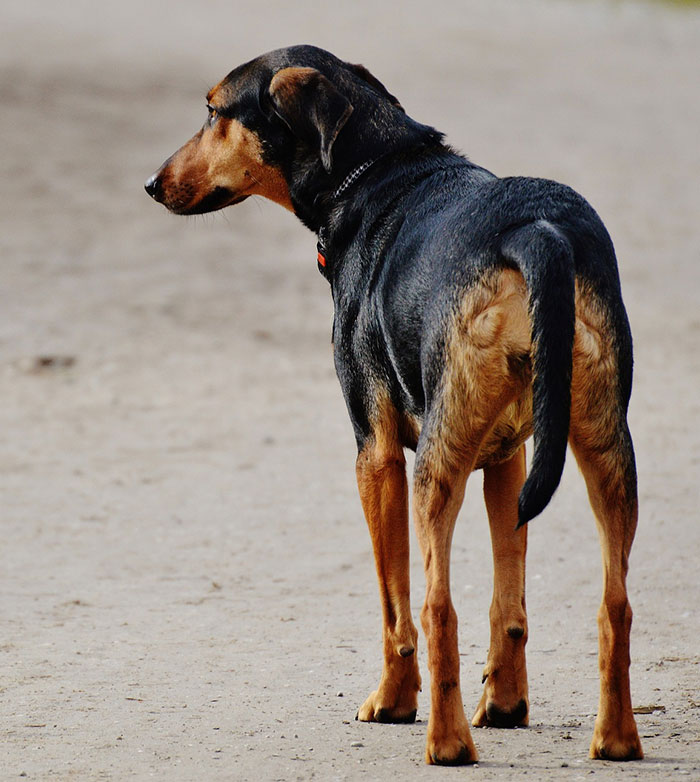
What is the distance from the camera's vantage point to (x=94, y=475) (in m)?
9.09

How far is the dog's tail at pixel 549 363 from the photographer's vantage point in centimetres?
361

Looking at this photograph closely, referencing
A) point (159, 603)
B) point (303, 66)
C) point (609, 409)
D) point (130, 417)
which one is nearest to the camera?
point (609, 409)

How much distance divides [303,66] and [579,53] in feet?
86.6

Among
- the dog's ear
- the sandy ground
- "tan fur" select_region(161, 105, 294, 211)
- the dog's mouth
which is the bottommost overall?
the sandy ground

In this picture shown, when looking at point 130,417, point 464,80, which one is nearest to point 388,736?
point 130,417

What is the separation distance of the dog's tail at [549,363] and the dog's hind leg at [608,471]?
0.49 ft

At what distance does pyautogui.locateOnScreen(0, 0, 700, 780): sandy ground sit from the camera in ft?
14.8

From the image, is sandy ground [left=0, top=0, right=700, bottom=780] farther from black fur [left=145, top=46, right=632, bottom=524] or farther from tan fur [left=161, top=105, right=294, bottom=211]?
tan fur [left=161, top=105, right=294, bottom=211]

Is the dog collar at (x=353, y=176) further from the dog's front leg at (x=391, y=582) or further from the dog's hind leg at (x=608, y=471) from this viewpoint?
the dog's hind leg at (x=608, y=471)

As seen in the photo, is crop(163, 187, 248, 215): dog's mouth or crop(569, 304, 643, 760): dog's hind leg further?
crop(163, 187, 248, 215): dog's mouth

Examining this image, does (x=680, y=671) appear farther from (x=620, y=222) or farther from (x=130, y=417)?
(x=620, y=222)

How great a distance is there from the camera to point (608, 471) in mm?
3801

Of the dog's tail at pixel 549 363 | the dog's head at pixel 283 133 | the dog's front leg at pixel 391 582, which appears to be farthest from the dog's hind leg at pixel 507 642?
the dog's head at pixel 283 133

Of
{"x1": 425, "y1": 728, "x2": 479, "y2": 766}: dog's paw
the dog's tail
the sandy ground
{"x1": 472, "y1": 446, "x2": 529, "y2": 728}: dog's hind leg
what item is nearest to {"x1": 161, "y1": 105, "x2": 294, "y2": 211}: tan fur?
{"x1": 472, "y1": 446, "x2": 529, "y2": 728}: dog's hind leg
